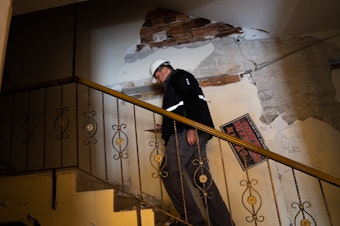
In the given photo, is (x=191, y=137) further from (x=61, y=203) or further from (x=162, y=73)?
(x=61, y=203)

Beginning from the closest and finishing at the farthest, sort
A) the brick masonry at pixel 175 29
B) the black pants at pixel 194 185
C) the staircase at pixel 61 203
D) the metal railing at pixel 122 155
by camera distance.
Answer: the staircase at pixel 61 203 < the black pants at pixel 194 185 < the metal railing at pixel 122 155 < the brick masonry at pixel 175 29

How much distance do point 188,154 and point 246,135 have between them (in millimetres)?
930

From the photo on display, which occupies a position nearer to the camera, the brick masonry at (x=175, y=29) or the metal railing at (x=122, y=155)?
the metal railing at (x=122, y=155)

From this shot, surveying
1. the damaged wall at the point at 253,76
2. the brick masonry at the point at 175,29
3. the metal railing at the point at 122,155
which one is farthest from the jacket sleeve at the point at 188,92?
the brick masonry at the point at 175,29

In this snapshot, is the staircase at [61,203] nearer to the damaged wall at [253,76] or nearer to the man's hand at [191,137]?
the man's hand at [191,137]

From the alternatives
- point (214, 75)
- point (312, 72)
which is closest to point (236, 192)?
point (214, 75)

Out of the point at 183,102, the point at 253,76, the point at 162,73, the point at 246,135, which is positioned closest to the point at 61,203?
the point at 183,102

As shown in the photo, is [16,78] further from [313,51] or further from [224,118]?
[313,51]

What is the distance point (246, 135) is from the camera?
10.5 feet

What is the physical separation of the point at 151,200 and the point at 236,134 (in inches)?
45.4

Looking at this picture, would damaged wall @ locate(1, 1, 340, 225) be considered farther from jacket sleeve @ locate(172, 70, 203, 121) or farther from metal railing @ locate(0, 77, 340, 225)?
jacket sleeve @ locate(172, 70, 203, 121)

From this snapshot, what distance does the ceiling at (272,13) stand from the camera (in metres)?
3.03

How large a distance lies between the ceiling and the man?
1172mm

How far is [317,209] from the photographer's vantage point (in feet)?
9.46
